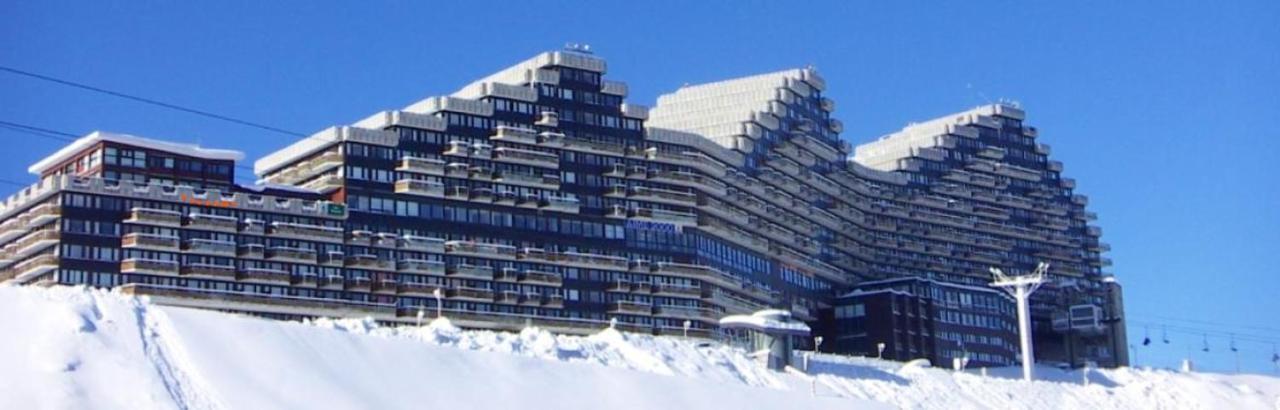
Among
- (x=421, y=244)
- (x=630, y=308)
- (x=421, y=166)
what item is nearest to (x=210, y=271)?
(x=421, y=244)

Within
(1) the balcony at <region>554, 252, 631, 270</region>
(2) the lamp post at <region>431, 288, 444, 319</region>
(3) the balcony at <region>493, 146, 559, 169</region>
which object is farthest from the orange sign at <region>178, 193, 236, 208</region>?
(1) the balcony at <region>554, 252, 631, 270</region>

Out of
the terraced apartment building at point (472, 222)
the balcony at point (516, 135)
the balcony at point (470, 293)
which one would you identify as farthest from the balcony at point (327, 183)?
the balcony at point (516, 135)

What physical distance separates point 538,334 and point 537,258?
41595 mm

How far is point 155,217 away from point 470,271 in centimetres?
2694

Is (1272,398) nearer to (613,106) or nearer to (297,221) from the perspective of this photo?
(613,106)

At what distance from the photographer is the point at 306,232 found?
156250mm

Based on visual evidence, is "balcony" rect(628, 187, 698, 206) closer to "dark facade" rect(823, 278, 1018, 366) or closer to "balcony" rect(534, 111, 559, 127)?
"balcony" rect(534, 111, 559, 127)

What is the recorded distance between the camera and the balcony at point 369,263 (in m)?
158

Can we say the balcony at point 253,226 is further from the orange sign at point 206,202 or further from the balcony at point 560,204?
the balcony at point 560,204

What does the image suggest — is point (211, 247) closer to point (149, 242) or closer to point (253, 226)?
point (253, 226)

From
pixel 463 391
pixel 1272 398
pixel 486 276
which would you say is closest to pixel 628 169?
pixel 486 276

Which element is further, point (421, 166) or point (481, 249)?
point (481, 249)

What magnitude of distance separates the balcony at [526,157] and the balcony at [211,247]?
1006 inches

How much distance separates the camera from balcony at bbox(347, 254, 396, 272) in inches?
6230
